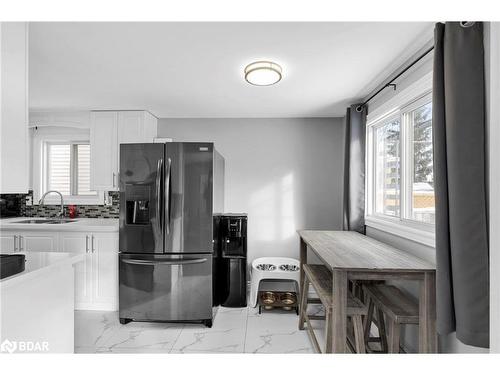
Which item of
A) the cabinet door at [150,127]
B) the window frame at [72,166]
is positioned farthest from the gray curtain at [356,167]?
the window frame at [72,166]

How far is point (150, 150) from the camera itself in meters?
2.60

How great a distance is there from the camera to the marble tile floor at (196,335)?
7.39ft

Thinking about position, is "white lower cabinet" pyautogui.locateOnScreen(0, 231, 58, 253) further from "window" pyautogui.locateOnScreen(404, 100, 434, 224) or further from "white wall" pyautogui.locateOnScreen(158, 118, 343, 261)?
"window" pyautogui.locateOnScreen(404, 100, 434, 224)

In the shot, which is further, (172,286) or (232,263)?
(232,263)

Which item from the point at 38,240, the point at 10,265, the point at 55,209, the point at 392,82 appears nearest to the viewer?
the point at 10,265

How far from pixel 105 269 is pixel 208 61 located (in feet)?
7.62

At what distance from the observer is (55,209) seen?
3578 millimetres

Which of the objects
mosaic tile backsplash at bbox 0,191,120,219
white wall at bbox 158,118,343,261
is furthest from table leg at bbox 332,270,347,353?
mosaic tile backsplash at bbox 0,191,120,219

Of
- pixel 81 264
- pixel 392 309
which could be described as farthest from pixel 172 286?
pixel 392 309

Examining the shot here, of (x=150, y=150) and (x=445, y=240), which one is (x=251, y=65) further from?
(x=445, y=240)

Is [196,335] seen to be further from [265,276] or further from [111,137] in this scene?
[111,137]

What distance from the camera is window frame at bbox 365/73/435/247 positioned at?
1893 mm

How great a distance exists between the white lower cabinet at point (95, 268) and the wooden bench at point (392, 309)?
2.46 m

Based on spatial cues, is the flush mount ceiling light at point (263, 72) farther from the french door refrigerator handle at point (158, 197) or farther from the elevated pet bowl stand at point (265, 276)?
the elevated pet bowl stand at point (265, 276)
